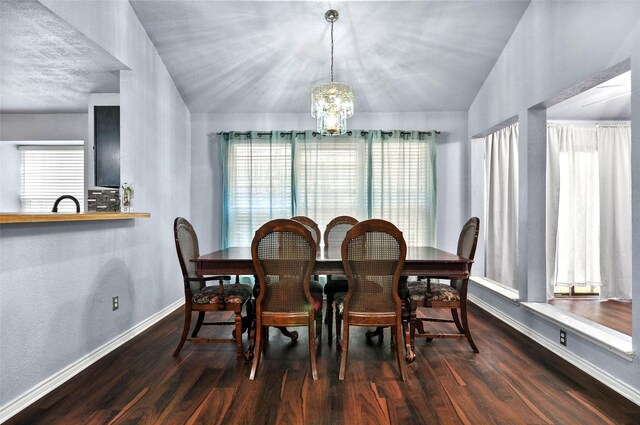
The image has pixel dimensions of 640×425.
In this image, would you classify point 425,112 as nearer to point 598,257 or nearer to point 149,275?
point 598,257

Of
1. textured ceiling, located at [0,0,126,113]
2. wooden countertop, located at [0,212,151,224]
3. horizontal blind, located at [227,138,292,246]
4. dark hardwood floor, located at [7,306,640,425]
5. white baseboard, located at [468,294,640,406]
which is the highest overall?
textured ceiling, located at [0,0,126,113]

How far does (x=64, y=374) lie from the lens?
93.8 inches

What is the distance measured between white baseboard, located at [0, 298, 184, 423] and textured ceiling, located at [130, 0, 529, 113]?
2754 mm

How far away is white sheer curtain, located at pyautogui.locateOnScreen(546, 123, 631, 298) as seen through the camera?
4438mm

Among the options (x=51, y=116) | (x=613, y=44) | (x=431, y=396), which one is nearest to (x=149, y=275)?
(x=431, y=396)

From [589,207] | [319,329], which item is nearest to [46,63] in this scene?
[319,329]

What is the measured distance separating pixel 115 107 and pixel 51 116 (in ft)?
6.04

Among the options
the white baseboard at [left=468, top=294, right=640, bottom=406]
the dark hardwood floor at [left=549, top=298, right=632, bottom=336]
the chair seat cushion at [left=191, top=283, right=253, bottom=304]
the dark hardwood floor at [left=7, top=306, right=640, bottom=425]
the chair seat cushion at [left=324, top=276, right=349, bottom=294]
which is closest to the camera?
the dark hardwood floor at [left=7, top=306, right=640, bottom=425]

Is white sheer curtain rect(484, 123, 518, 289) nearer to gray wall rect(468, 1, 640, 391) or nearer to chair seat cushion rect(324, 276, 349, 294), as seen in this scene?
gray wall rect(468, 1, 640, 391)

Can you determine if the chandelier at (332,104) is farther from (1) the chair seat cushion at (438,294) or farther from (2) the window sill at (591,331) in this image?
(2) the window sill at (591,331)

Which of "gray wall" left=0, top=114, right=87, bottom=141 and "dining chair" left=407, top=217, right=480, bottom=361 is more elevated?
"gray wall" left=0, top=114, right=87, bottom=141

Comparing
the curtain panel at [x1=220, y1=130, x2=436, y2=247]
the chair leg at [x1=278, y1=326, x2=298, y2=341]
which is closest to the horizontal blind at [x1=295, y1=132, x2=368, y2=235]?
the curtain panel at [x1=220, y1=130, x2=436, y2=247]

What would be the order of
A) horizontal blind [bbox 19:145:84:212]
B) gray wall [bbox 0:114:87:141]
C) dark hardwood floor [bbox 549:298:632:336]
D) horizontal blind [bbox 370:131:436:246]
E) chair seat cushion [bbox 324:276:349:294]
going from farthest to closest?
horizontal blind [bbox 19:145:84:212]
gray wall [bbox 0:114:87:141]
horizontal blind [bbox 370:131:436:246]
dark hardwood floor [bbox 549:298:632:336]
chair seat cushion [bbox 324:276:349:294]

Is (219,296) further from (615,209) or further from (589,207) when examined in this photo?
(615,209)
